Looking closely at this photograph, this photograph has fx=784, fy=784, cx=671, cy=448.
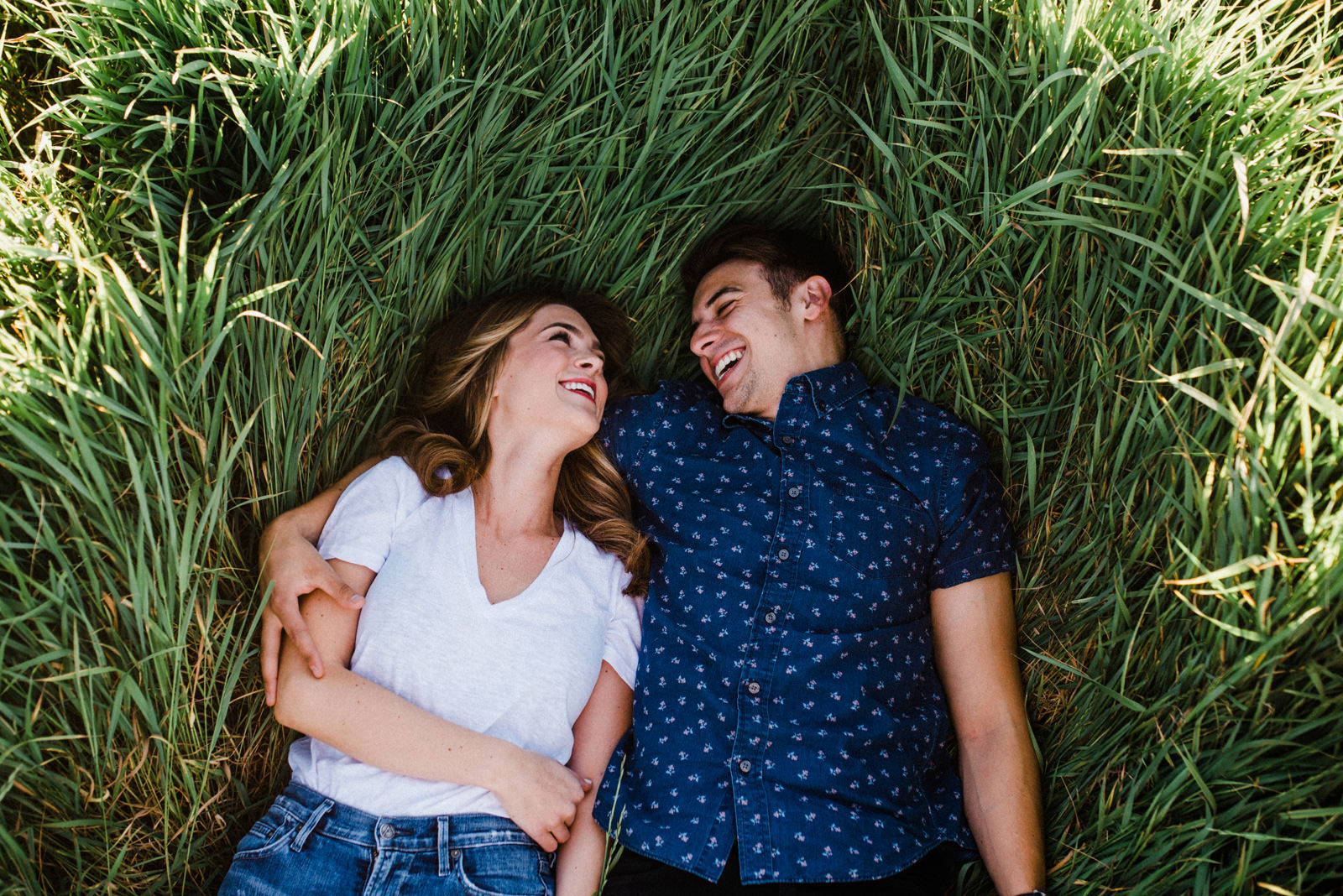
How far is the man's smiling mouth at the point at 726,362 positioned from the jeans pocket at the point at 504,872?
1296 millimetres

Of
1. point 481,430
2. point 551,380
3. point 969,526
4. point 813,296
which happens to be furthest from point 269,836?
point 813,296

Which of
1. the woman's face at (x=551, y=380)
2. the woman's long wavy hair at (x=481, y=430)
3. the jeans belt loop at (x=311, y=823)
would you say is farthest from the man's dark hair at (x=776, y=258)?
the jeans belt loop at (x=311, y=823)

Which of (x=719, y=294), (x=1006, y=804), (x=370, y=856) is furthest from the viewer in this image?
(x=719, y=294)

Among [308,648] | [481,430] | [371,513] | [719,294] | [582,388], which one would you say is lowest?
[308,648]

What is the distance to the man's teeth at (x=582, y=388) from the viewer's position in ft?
6.84

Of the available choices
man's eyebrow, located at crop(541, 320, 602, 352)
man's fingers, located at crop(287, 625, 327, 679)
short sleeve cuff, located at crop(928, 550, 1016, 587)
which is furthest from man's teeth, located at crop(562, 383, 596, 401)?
short sleeve cuff, located at crop(928, 550, 1016, 587)

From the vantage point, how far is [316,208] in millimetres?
1864

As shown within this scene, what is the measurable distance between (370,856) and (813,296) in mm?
1786

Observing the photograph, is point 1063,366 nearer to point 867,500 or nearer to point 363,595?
point 867,500

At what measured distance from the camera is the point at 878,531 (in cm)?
194

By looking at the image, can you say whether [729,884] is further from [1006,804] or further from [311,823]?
[311,823]

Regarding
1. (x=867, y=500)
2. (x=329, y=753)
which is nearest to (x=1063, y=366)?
(x=867, y=500)

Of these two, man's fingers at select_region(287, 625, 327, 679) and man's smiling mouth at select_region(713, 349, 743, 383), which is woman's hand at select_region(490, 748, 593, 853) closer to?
Answer: man's fingers at select_region(287, 625, 327, 679)

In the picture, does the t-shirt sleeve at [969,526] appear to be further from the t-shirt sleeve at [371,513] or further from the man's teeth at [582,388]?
the t-shirt sleeve at [371,513]
